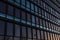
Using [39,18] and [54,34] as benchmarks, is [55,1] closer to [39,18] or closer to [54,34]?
[54,34]

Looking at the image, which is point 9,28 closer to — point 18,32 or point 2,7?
point 18,32

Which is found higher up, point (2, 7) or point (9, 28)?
point (2, 7)

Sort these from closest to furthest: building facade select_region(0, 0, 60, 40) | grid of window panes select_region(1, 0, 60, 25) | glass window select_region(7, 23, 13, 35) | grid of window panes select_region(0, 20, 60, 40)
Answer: grid of window panes select_region(0, 20, 60, 40) → building facade select_region(0, 0, 60, 40) → glass window select_region(7, 23, 13, 35) → grid of window panes select_region(1, 0, 60, 25)

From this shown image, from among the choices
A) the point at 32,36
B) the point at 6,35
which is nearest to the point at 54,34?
the point at 32,36

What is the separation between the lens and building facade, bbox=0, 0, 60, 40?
17828 mm

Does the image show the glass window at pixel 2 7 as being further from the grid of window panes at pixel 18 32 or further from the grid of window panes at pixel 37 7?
the grid of window panes at pixel 37 7

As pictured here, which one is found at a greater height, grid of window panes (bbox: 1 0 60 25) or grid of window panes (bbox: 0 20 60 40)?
grid of window panes (bbox: 1 0 60 25)

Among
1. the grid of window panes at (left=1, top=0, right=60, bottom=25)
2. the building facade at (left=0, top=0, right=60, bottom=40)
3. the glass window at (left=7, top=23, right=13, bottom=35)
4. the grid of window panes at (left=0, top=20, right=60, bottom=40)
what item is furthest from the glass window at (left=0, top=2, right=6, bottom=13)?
the grid of window panes at (left=1, top=0, right=60, bottom=25)

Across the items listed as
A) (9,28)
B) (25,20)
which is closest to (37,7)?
(25,20)

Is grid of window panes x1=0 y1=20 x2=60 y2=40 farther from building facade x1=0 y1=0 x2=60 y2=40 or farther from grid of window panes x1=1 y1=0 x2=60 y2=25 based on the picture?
grid of window panes x1=1 y1=0 x2=60 y2=25

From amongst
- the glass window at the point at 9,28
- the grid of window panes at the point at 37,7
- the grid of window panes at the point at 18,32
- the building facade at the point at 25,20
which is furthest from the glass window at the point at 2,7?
the grid of window panes at the point at 37,7

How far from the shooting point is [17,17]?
A: 20562mm

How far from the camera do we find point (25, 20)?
2266cm

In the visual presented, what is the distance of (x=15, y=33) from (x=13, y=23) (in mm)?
1529
